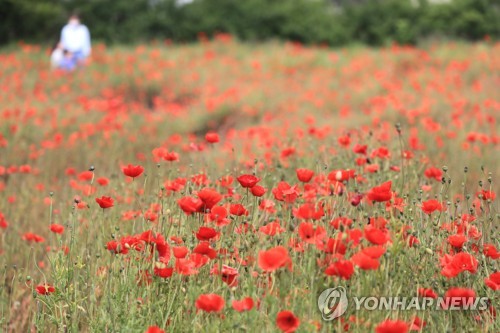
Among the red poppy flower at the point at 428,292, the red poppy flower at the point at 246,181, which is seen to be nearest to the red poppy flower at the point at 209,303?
the red poppy flower at the point at 246,181

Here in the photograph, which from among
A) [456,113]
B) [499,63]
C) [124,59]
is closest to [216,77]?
[124,59]

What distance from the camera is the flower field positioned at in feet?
7.00

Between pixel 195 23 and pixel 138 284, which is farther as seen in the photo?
pixel 195 23

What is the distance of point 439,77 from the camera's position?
9.52 meters

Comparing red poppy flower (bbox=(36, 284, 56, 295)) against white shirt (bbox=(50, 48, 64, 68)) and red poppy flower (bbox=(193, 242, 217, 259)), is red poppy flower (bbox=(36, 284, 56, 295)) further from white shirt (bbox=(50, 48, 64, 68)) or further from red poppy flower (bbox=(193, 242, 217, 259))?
white shirt (bbox=(50, 48, 64, 68))

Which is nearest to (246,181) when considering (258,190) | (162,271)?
(258,190)

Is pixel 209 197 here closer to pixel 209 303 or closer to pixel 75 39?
pixel 209 303

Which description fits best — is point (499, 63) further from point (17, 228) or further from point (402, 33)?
point (17, 228)

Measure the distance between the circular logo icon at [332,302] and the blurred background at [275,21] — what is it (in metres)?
14.7

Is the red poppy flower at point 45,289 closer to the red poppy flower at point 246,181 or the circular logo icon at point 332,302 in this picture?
the red poppy flower at point 246,181

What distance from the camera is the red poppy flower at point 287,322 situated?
1.70 metres

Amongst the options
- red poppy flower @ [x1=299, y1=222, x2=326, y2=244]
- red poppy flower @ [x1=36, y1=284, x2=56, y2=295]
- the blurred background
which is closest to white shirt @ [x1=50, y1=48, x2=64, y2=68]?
the blurred background

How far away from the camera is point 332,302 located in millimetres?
2096

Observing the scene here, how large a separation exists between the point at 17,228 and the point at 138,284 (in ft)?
5.78
